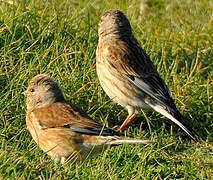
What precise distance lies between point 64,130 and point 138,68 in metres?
1.72

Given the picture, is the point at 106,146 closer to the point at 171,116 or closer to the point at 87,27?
the point at 171,116

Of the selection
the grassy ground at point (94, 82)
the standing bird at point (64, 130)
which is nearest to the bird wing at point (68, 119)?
the standing bird at point (64, 130)

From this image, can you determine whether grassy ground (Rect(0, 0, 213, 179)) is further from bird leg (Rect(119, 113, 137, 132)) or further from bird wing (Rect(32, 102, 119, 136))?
bird wing (Rect(32, 102, 119, 136))

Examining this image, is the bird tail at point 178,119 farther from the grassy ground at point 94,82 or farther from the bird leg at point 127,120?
the bird leg at point 127,120

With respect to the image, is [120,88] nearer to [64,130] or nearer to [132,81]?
[132,81]

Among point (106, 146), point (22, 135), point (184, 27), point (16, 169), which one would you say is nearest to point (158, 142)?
point (106, 146)

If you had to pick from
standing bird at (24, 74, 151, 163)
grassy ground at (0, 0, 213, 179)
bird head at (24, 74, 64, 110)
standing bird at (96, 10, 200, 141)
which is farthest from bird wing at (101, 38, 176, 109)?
standing bird at (24, 74, 151, 163)

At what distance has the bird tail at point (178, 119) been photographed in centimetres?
654

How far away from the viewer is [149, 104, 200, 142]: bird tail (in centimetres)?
654

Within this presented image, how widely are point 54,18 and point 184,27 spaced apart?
2.14m

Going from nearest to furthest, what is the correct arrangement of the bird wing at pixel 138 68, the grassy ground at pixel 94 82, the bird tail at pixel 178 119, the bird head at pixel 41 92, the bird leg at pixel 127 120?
the grassy ground at pixel 94 82 → the bird head at pixel 41 92 → the bird tail at pixel 178 119 → the bird leg at pixel 127 120 → the bird wing at pixel 138 68

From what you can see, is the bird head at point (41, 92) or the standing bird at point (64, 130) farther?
the bird head at point (41, 92)

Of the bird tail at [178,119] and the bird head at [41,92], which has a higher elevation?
the bird head at [41,92]

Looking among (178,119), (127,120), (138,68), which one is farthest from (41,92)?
(178,119)
